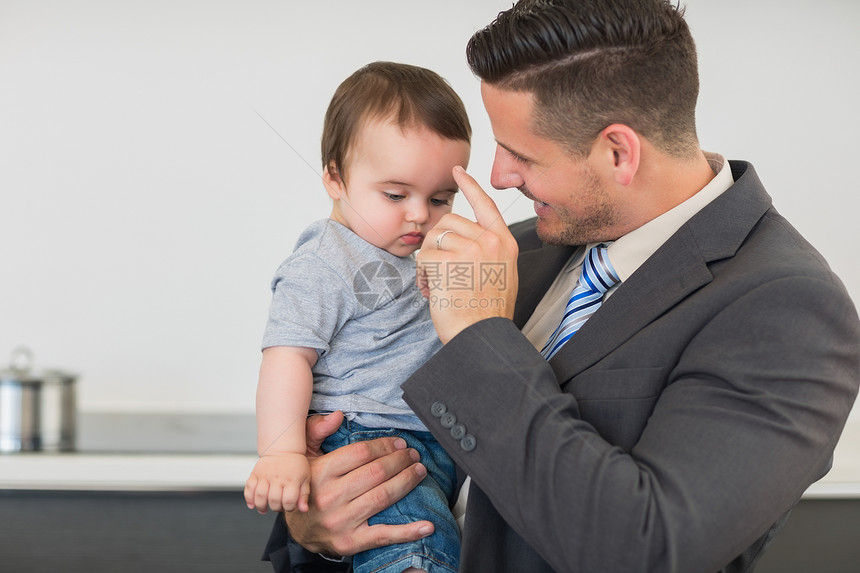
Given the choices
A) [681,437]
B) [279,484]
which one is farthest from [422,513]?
[681,437]

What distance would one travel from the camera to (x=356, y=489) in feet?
3.93

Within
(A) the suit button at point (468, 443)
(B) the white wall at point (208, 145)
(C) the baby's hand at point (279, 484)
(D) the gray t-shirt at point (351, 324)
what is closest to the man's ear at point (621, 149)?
(D) the gray t-shirt at point (351, 324)

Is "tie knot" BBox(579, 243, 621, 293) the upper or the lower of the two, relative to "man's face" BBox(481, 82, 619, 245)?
lower

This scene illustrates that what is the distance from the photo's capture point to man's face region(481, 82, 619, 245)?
47.6 inches

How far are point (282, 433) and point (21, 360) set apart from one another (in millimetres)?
1592

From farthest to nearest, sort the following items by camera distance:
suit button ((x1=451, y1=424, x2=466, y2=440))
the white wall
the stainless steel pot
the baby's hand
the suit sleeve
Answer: the white wall
the stainless steel pot
the baby's hand
suit button ((x1=451, y1=424, x2=466, y2=440))
the suit sleeve

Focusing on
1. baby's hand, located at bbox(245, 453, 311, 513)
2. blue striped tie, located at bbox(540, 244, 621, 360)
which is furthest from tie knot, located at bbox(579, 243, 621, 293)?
baby's hand, located at bbox(245, 453, 311, 513)

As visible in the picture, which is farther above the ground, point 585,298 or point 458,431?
point 585,298

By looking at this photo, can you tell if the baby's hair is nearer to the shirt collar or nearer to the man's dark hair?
the man's dark hair

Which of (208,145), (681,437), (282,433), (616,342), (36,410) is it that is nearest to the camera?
(681,437)

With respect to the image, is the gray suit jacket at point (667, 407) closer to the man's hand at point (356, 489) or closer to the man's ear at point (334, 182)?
the man's hand at point (356, 489)

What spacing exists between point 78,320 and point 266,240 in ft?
2.00

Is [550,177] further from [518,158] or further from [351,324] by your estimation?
[351,324]

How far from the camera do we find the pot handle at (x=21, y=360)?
2.12m
